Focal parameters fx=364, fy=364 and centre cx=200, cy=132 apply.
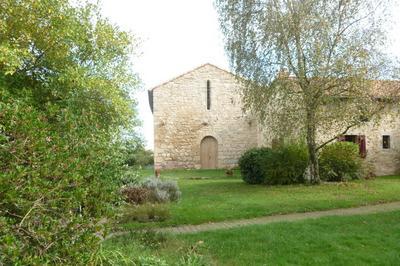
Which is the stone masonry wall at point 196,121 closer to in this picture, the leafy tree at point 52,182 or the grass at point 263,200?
the grass at point 263,200

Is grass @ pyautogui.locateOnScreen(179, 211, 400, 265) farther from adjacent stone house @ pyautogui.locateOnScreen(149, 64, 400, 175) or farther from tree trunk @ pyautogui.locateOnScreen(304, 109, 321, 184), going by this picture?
adjacent stone house @ pyautogui.locateOnScreen(149, 64, 400, 175)

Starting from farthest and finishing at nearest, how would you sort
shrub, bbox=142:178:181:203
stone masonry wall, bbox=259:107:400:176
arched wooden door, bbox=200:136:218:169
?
arched wooden door, bbox=200:136:218:169, stone masonry wall, bbox=259:107:400:176, shrub, bbox=142:178:181:203

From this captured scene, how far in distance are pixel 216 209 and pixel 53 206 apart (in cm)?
639

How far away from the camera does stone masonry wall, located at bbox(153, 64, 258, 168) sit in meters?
23.2

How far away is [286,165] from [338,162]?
2.72 meters

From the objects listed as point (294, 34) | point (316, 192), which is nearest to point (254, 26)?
point (294, 34)

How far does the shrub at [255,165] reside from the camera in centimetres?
1485

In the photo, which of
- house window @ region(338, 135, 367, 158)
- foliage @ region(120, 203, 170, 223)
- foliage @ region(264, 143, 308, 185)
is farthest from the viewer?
house window @ region(338, 135, 367, 158)

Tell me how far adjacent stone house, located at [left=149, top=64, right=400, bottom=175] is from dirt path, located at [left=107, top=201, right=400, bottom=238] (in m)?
13.7

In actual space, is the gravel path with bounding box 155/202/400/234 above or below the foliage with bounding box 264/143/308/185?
below

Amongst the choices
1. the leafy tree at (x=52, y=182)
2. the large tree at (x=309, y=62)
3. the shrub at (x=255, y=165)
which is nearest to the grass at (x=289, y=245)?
the leafy tree at (x=52, y=182)

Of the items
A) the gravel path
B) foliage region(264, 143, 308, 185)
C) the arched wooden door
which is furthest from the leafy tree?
the arched wooden door

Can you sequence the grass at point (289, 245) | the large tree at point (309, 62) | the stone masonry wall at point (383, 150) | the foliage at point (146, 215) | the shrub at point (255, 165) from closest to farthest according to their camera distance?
the grass at point (289, 245) → the foliage at point (146, 215) → the large tree at point (309, 62) → the shrub at point (255, 165) → the stone masonry wall at point (383, 150)

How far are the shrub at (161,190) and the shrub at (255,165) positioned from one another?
16.9 feet
